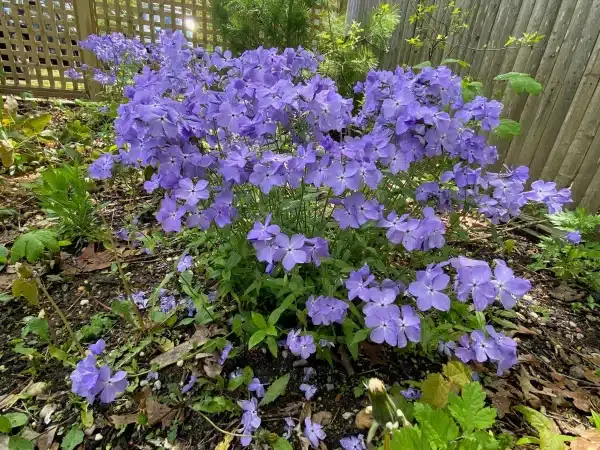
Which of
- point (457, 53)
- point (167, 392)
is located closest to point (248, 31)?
point (457, 53)

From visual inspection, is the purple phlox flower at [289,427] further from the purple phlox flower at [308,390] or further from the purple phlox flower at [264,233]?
the purple phlox flower at [264,233]

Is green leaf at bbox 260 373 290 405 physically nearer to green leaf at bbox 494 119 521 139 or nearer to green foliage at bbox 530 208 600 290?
green foliage at bbox 530 208 600 290

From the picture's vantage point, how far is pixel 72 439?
54.5 inches

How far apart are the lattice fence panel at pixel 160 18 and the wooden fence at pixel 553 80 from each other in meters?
3.60

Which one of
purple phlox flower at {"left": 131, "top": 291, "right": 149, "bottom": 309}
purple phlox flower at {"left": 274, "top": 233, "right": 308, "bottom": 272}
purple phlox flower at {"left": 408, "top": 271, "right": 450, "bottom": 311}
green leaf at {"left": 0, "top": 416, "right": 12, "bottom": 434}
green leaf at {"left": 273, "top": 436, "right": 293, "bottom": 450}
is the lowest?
green leaf at {"left": 0, "top": 416, "right": 12, "bottom": 434}

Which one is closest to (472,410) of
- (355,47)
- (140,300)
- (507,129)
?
(140,300)

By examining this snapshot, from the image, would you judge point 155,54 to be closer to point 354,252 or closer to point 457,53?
point 354,252

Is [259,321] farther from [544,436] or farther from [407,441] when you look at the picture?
[544,436]

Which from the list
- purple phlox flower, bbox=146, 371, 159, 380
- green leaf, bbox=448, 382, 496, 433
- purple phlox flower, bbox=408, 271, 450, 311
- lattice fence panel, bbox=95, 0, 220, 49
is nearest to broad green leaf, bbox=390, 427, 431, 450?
green leaf, bbox=448, 382, 496, 433

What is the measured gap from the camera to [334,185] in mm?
1216

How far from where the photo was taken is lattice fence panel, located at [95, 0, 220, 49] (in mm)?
5352

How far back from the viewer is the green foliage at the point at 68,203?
222cm

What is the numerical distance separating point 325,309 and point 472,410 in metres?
0.49

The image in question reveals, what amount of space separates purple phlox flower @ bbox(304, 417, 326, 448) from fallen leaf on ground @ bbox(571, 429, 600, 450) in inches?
28.6
